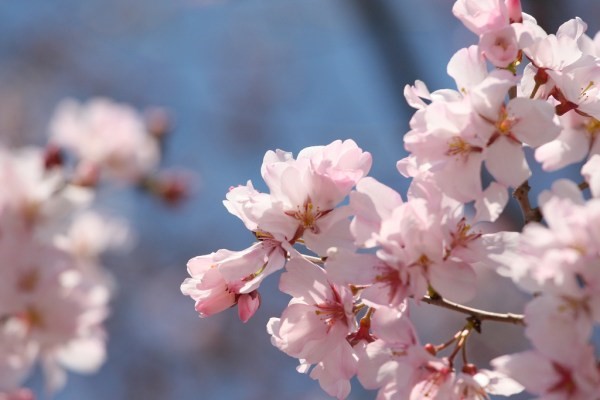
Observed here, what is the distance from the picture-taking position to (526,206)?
1067mm

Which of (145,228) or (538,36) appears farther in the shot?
(145,228)

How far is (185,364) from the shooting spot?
620 centimetres

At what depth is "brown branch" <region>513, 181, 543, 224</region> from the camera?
105cm

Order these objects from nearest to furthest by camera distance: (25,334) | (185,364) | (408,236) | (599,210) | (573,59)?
(599,210), (408,236), (573,59), (25,334), (185,364)

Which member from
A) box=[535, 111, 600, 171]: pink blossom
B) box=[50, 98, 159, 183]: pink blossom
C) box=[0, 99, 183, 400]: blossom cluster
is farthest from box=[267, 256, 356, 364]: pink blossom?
box=[50, 98, 159, 183]: pink blossom

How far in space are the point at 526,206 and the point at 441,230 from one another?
16 centimetres

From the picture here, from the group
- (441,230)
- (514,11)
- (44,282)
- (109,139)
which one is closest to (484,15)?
(514,11)

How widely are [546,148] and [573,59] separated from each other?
0.13 metres

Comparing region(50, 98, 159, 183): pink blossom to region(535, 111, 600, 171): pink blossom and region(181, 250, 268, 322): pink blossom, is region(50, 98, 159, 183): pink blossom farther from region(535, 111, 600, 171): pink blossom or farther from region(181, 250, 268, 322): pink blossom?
region(535, 111, 600, 171): pink blossom

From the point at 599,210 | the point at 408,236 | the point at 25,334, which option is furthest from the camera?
the point at 25,334

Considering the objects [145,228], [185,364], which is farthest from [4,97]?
[185,364]

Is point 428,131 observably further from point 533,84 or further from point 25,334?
point 25,334

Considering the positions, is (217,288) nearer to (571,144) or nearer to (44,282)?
(571,144)

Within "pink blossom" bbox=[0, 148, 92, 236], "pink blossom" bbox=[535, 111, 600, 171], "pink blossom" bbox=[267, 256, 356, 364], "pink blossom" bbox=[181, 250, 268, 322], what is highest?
"pink blossom" bbox=[0, 148, 92, 236]
